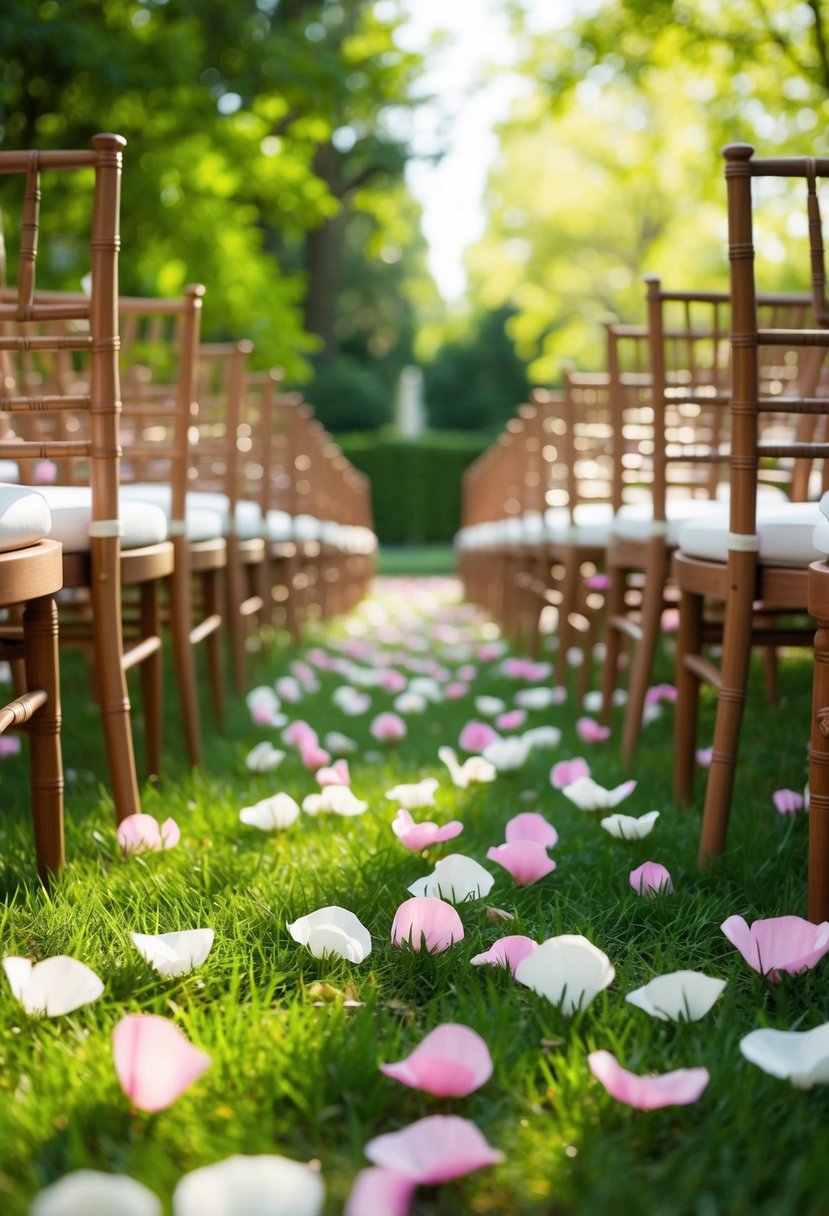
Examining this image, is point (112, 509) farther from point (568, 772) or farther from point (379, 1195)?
point (379, 1195)

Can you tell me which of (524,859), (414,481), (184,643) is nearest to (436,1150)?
(524,859)

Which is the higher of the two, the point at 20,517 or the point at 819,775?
the point at 20,517

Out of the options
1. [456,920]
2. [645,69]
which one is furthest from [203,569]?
[645,69]

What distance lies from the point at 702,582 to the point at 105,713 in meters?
1.27

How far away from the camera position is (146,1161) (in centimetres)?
105

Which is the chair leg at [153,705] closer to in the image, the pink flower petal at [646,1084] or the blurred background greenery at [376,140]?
the pink flower petal at [646,1084]

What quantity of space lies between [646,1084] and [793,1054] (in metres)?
0.19

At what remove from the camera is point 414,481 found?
846 inches

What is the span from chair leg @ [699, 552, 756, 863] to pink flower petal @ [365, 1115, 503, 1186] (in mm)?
1235

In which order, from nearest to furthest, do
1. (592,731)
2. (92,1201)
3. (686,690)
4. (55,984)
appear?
(92,1201) → (55,984) → (686,690) → (592,731)

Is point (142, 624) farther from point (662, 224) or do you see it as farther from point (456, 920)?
point (662, 224)

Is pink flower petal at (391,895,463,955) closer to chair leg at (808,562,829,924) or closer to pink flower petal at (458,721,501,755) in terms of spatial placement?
chair leg at (808,562,829,924)

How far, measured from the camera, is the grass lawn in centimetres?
108

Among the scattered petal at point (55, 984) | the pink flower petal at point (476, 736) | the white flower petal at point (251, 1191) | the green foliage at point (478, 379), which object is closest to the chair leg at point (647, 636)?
the pink flower petal at point (476, 736)
